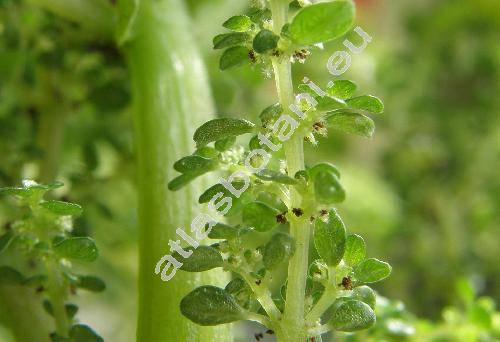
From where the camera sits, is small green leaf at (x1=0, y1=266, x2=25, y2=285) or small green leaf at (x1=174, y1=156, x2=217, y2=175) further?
small green leaf at (x1=0, y1=266, x2=25, y2=285)

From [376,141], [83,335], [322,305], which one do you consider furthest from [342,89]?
[376,141]

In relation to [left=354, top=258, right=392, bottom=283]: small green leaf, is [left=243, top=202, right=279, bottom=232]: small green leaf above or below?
above

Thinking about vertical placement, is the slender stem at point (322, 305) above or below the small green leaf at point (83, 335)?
below

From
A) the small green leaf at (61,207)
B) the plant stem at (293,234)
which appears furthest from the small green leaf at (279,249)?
the small green leaf at (61,207)

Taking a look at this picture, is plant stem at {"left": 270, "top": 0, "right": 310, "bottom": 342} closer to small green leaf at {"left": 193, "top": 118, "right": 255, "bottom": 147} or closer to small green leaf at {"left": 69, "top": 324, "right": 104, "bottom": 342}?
small green leaf at {"left": 193, "top": 118, "right": 255, "bottom": 147}

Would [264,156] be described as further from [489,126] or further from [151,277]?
[489,126]

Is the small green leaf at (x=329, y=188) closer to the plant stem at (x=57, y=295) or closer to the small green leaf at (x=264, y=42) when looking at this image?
the small green leaf at (x=264, y=42)

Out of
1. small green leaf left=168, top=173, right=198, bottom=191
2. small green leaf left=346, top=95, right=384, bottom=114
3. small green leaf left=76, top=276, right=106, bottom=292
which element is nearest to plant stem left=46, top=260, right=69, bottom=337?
small green leaf left=76, top=276, right=106, bottom=292
